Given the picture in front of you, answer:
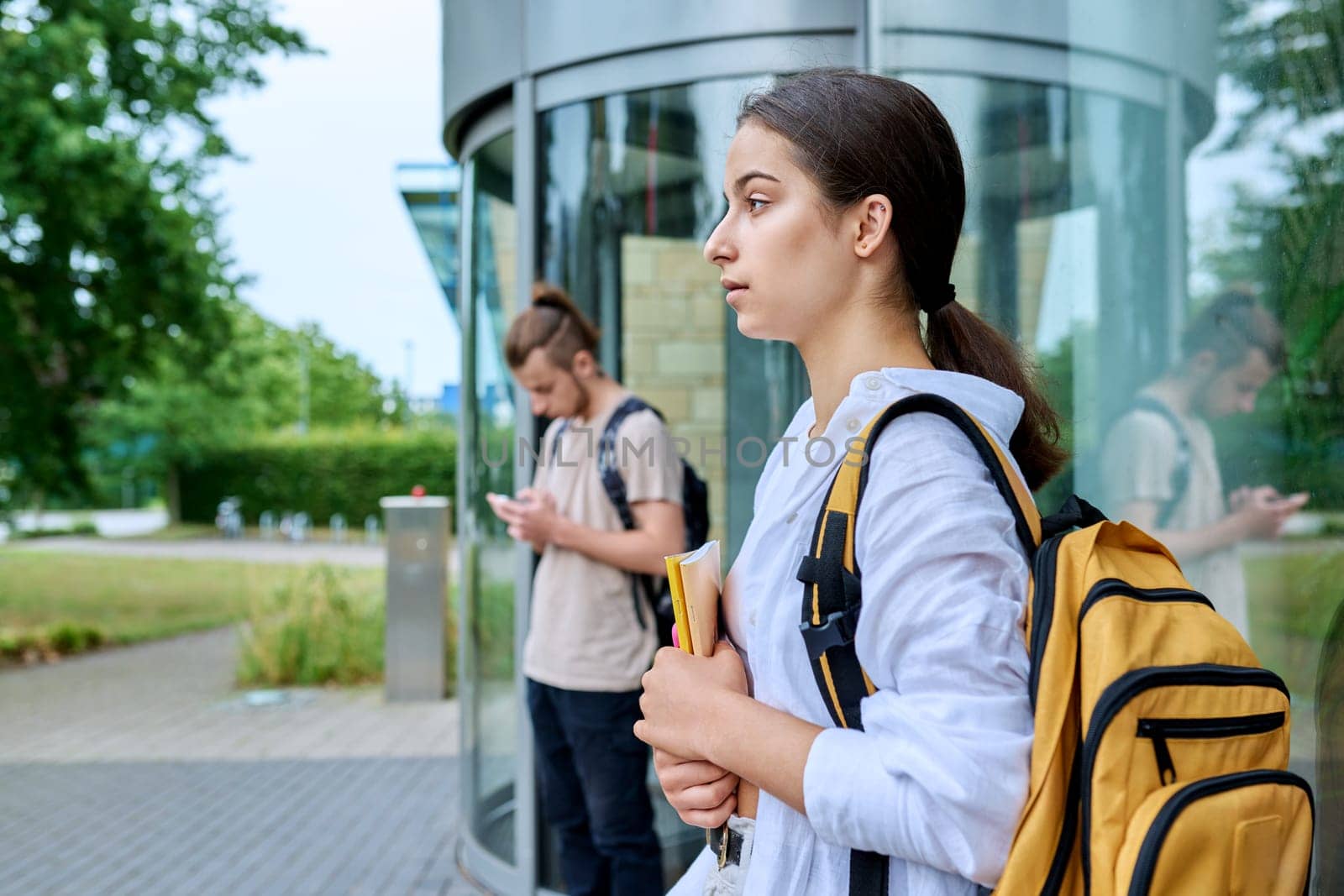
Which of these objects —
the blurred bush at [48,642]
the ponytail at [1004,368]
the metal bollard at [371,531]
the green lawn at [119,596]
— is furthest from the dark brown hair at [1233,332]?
the metal bollard at [371,531]

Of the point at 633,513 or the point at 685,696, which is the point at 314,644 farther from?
the point at 685,696

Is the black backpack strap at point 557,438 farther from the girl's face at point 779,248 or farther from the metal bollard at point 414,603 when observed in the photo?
the metal bollard at point 414,603

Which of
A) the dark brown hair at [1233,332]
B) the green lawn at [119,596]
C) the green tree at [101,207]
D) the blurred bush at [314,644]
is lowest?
the green lawn at [119,596]

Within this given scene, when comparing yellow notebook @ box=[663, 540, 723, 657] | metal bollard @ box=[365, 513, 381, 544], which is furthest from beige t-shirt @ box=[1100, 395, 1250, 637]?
metal bollard @ box=[365, 513, 381, 544]

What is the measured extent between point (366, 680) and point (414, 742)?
1.92 metres

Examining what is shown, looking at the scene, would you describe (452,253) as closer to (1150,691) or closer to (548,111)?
(548,111)

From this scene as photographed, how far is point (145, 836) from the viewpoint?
4918 mm

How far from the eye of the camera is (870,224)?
1.15 meters

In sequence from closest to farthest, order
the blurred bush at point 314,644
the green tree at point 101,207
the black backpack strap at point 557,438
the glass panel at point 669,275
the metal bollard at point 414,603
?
1. the black backpack strap at point 557,438
2. the glass panel at point 669,275
3. the metal bollard at point 414,603
4. the blurred bush at point 314,644
5. the green tree at point 101,207

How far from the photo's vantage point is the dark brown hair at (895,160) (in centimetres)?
113

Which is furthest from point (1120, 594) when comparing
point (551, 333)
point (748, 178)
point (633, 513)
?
point (551, 333)

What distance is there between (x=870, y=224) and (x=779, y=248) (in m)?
0.10

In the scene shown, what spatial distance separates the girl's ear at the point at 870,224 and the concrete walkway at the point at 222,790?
3.82m

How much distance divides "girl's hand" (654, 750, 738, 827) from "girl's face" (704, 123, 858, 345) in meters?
0.45
